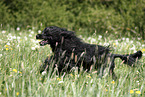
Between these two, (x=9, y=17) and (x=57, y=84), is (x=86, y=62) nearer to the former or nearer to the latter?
(x=57, y=84)

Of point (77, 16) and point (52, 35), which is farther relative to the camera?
point (77, 16)

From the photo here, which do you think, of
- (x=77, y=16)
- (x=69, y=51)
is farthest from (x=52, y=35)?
(x=77, y=16)

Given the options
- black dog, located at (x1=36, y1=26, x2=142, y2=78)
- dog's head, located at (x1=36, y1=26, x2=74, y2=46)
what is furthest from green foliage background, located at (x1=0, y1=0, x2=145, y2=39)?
dog's head, located at (x1=36, y1=26, x2=74, y2=46)

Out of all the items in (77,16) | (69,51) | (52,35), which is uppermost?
(77,16)

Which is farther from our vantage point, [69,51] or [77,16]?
[77,16]

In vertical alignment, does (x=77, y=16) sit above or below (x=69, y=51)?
above

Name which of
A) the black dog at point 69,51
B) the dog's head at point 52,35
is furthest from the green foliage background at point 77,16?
the dog's head at point 52,35

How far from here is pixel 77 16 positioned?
9.24 m

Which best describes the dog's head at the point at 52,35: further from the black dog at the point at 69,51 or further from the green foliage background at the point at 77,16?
the green foliage background at the point at 77,16

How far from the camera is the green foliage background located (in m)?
8.42

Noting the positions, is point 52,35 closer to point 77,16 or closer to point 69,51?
point 69,51

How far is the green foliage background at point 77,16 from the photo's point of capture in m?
8.42

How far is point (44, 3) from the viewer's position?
28.6 ft

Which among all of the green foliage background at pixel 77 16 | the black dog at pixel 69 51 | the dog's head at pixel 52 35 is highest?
the green foliage background at pixel 77 16
